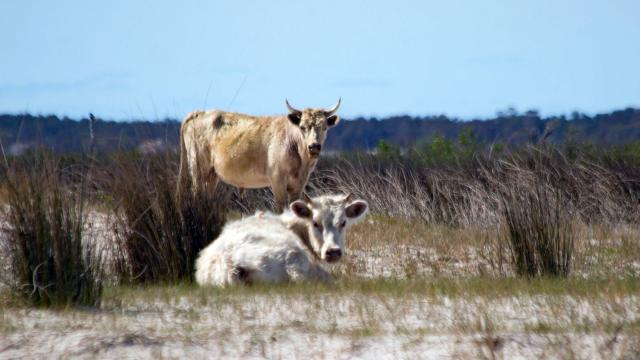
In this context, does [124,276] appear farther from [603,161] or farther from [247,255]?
[603,161]

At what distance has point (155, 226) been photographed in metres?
10.8

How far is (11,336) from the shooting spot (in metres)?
6.90

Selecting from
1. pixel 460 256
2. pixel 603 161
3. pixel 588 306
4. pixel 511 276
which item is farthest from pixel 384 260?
pixel 603 161

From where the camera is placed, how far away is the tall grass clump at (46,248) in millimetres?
7969

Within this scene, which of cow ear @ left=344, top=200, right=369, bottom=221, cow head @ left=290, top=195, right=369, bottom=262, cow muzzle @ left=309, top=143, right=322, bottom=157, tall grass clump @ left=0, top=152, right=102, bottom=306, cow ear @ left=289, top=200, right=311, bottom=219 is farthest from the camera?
cow muzzle @ left=309, top=143, right=322, bottom=157

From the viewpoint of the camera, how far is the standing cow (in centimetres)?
1508

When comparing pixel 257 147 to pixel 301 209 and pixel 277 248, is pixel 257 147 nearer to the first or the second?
pixel 301 209

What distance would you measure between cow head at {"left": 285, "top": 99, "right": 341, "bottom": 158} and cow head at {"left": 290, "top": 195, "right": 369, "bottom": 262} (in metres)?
3.71

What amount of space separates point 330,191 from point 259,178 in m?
2.88

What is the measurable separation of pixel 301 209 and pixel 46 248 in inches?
A: 132

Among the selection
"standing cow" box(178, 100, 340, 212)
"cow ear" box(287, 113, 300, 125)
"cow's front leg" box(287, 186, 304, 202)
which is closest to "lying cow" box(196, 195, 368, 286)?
"standing cow" box(178, 100, 340, 212)

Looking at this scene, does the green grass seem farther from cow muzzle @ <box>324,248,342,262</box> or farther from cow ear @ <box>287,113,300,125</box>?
cow ear @ <box>287,113,300,125</box>

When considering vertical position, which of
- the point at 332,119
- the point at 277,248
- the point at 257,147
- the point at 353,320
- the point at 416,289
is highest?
the point at 332,119

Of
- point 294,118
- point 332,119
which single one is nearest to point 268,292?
point 294,118
